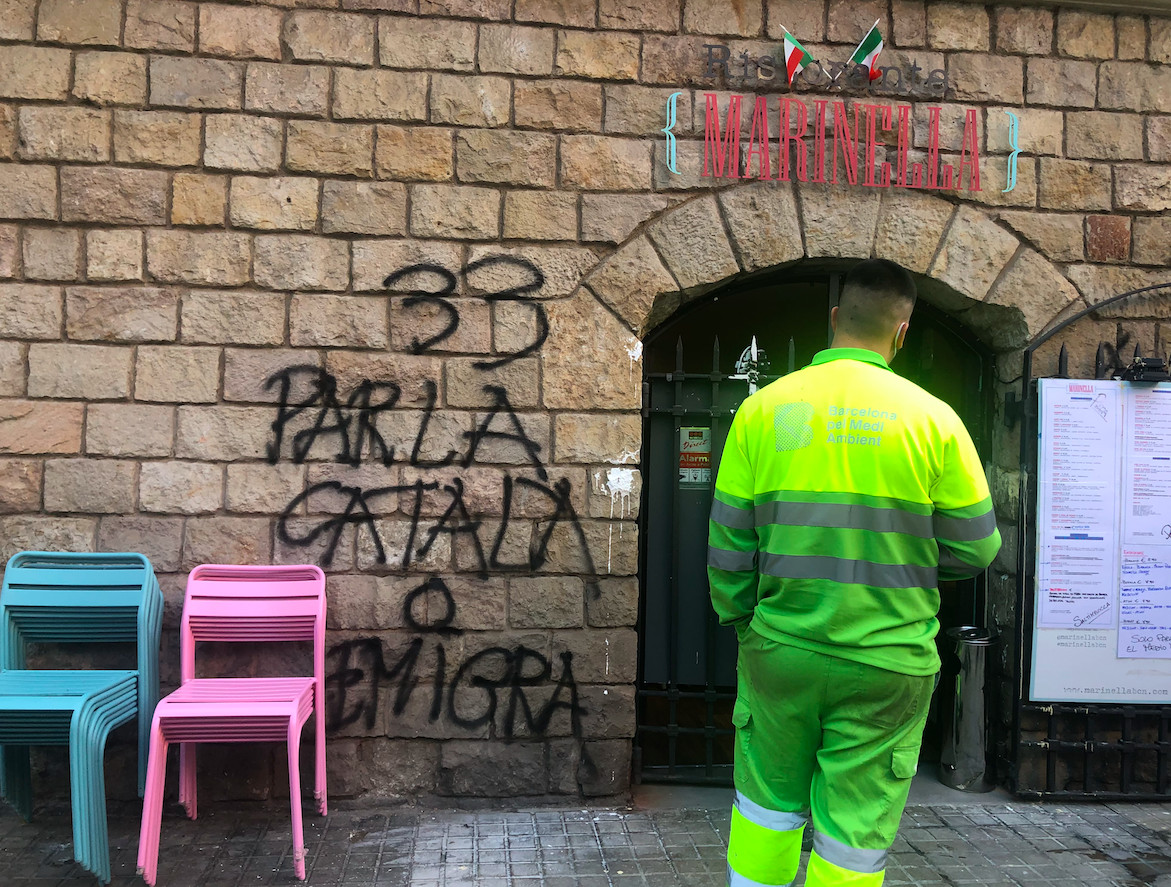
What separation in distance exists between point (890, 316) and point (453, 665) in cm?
244

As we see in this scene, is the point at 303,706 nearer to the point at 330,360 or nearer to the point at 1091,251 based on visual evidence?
the point at 330,360

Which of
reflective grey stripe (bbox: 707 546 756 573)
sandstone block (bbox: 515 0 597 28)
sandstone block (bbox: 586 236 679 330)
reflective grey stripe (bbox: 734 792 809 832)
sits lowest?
reflective grey stripe (bbox: 734 792 809 832)

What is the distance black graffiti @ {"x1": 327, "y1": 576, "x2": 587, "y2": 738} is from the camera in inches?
155

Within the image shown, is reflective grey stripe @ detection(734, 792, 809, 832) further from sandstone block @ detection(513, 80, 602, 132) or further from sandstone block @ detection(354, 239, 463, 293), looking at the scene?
sandstone block @ detection(513, 80, 602, 132)

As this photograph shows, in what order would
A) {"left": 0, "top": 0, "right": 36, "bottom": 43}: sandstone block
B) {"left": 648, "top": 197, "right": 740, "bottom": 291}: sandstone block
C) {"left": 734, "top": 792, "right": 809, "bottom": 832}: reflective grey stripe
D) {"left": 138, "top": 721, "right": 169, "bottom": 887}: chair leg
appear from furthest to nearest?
{"left": 648, "top": 197, "right": 740, "bottom": 291}: sandstone block, {"left": 0, "top": 0, "right": 36, "bottom": 43}: sandstone block, {"left": 138, "top": 721, "right": 169, "bottom": 887}: chair leg, {"left": 734, "top": 792, "right": 809, "bottom": 832}: reflective grey stripe

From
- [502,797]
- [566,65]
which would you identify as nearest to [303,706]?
[502,797]

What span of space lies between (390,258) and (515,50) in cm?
110

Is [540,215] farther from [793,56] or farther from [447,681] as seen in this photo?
[447,681]

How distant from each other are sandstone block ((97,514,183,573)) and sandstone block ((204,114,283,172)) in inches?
62.7

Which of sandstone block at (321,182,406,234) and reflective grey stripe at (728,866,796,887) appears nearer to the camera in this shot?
reflective grey stripe at (728,866,796,887)

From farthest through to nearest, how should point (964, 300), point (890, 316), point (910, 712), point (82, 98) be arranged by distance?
1. point (964, 300)
2. point (82, 98)
3. point (890, 316)
4. point (910, 712)

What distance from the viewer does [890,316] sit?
2.58 metres

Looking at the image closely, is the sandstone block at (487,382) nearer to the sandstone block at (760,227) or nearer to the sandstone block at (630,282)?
the sandstone block at (630,282)

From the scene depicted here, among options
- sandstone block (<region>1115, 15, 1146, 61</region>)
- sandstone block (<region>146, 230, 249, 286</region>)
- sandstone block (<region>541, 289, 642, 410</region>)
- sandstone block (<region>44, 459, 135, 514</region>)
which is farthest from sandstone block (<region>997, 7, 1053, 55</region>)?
sandstone block (<region>44, 459, 135, 514</region>)
